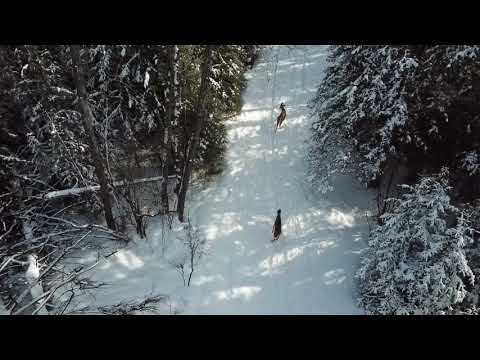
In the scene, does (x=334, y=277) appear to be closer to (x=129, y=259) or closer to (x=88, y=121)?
(x=129, y=259)

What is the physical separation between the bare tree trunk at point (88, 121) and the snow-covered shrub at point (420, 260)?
813 cm

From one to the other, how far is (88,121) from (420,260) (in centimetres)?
964

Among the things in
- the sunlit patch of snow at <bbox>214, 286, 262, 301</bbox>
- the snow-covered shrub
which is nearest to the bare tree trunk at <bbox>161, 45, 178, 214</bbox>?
the sunlit patch of snow at <bbox>214, 286, 262, 301</bbox>

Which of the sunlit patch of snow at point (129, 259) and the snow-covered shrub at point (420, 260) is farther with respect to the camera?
the sunlit patch of snow at point (129, 259)

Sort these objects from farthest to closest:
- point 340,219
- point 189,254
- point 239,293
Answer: point 340,219 < point 189,254 < point 239,293

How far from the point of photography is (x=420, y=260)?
359 inches

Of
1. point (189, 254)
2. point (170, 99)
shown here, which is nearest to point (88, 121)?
point (170, 99)

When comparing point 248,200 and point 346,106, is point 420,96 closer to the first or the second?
point 346,106

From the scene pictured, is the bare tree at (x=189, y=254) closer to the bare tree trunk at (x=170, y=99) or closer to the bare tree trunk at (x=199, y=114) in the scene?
the bare tree trunk at (x=199, y=114)

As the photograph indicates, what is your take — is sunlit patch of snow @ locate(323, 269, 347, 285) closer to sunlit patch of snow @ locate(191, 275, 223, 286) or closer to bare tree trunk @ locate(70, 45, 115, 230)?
sunlit patch of snow @ locate(191, 275, 223, 286)

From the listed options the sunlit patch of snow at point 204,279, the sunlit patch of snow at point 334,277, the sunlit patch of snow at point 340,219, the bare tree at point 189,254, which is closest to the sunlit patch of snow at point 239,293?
the sunlit patch of snow at point 204,279

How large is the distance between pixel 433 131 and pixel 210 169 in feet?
26.5

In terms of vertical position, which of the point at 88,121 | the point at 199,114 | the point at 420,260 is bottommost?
the point at 420,260

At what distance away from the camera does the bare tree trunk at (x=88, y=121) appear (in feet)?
31.2
